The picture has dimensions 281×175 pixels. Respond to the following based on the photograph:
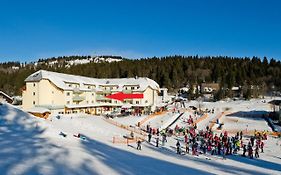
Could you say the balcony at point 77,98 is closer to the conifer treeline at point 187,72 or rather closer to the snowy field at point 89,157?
the snowy field at point 89,157

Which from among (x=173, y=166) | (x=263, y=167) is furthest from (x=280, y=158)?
(x=173, y=166)

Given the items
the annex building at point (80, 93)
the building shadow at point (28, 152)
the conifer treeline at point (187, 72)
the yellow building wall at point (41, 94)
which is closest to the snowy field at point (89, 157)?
the building shadow at point (28, 152)

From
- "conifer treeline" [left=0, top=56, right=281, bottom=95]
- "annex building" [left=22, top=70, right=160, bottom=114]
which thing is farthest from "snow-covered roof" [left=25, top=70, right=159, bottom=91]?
"conifer treeline" [left=0, top=56, right=281, bottom=95]

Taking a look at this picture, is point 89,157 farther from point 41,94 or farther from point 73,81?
point 73,81

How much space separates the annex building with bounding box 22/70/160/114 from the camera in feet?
178

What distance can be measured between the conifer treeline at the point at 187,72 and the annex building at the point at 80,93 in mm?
39622

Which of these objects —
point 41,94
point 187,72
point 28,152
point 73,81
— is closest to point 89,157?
point 28,152

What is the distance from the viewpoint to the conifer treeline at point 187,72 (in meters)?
107

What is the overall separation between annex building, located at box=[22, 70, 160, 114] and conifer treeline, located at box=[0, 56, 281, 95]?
39622 millimetres

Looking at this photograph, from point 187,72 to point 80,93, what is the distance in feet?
232

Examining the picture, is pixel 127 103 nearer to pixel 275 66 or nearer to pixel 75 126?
pixel 75 126

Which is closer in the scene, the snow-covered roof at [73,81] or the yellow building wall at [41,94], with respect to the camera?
the yellow building wall at [41,94]

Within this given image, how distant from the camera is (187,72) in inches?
4916

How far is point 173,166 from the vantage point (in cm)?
1788
